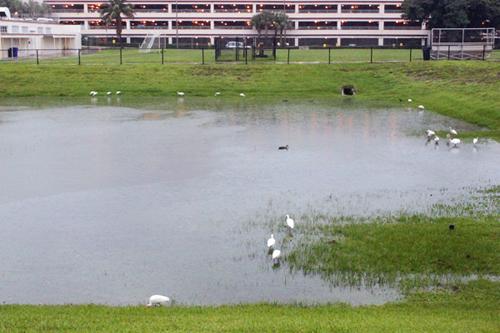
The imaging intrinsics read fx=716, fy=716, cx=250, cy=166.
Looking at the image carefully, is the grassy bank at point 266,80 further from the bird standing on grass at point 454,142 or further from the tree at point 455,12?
the tree at point 455,12

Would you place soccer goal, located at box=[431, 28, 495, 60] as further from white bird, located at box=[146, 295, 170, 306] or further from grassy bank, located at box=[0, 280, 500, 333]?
white bird, located at box=[146, 295, 170, 306]

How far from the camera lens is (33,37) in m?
84.2

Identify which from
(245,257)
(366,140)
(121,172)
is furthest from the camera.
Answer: (366,140)

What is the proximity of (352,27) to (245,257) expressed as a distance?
113829 millimetres

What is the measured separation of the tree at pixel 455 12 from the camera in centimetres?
8081

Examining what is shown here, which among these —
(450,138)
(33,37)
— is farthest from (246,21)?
(450,138)

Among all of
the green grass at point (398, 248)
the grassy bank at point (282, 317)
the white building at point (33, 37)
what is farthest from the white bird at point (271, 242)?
the white building at point (33, 37)

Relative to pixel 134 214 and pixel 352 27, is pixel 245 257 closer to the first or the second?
pixel 134 214

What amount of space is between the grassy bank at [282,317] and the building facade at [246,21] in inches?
4376

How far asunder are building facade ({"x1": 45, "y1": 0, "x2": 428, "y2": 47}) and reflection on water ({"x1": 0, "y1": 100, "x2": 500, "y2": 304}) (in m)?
92.3

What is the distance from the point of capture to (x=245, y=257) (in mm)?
12336

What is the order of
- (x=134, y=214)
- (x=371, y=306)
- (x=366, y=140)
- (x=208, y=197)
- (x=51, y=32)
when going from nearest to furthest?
1. (x=371, y=306)
2. (x=134, y=214)
3. (x=208, y=197)
4. (x=366, y=140)
5. (x=51, y=32)

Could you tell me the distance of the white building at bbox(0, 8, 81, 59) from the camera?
2945 inches

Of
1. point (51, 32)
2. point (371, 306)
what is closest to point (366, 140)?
point (371, 306)
